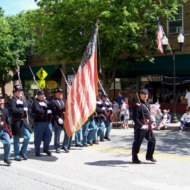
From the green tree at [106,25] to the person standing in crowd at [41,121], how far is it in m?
9.31

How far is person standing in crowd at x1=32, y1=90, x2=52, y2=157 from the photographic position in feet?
32.2

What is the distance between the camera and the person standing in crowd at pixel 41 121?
9828 millimetres

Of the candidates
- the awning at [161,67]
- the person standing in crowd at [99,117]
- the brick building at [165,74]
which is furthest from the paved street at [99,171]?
the brick building at [165,74]

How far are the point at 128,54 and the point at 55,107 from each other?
13728mm

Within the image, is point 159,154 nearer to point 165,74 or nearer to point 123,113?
point 123,113

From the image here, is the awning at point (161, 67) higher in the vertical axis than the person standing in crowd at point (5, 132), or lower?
higher

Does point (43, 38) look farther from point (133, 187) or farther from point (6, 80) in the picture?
point (133, 187)

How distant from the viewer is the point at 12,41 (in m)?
29.8

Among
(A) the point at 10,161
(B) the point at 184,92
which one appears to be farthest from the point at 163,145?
(B) the point at 184,92

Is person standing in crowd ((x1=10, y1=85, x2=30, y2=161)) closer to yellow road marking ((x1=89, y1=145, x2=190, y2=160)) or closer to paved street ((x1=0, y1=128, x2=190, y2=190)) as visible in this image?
paved street ((x1=0, y1=128, x2=190, y2=190))

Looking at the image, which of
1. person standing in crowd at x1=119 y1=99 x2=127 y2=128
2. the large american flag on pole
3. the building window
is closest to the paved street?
the large american flag on pole

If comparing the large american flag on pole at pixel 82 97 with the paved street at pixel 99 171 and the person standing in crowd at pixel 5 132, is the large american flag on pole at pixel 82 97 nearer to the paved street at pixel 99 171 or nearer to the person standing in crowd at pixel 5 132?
the paved street at pixel 99 171

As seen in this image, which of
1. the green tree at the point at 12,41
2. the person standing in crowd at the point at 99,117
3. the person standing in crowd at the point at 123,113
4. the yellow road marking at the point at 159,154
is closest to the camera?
the yellow road marking at the point at 159,154

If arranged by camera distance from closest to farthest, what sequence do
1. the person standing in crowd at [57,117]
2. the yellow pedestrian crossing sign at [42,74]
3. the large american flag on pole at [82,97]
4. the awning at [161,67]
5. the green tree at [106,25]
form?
the large american flag on pole at [82,97] < the person standing in crowd at [57,117] < the green tree at [106,25] < the yellow pedestrian crossing sign at [42,74] < the awning at [161,67]
